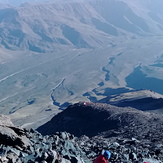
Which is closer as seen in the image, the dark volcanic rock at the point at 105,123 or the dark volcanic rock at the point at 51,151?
the dark volcanic rock at the point at 51,151

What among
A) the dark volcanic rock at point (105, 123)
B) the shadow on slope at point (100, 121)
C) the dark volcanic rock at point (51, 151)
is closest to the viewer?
the dark volcanic rock at point (51, 151)

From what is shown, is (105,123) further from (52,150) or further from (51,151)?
(51,151)

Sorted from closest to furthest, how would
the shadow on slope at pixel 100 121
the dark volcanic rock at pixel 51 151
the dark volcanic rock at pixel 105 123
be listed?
the dark volcanic rock at pixel 51 151, the dark volcanic rock at pixel 105 123, the shadow on slope at pixel 100 121

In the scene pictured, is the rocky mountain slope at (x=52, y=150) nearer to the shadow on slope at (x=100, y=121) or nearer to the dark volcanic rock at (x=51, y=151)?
the dark volcanic rock at (x=51, y=151)

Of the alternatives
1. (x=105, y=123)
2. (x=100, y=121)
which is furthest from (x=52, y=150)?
(x=100, y=121)

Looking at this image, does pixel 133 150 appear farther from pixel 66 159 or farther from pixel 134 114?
pixel 134 114

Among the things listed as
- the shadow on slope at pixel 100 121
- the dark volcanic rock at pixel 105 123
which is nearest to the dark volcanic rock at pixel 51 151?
the dark volcanic rock at pixel 105 123

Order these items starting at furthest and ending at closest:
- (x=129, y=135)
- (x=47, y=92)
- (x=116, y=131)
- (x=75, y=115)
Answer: (x=47, y=92) < (x=75, y=115) < (x=116, y=131) < (x=129, y=135)

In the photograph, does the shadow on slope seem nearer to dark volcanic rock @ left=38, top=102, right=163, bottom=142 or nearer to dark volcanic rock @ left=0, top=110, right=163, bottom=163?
dark volcanic rock @ left=38, top=102, right=163, bottom=142

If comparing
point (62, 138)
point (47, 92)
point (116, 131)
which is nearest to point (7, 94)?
point (47, 92)
